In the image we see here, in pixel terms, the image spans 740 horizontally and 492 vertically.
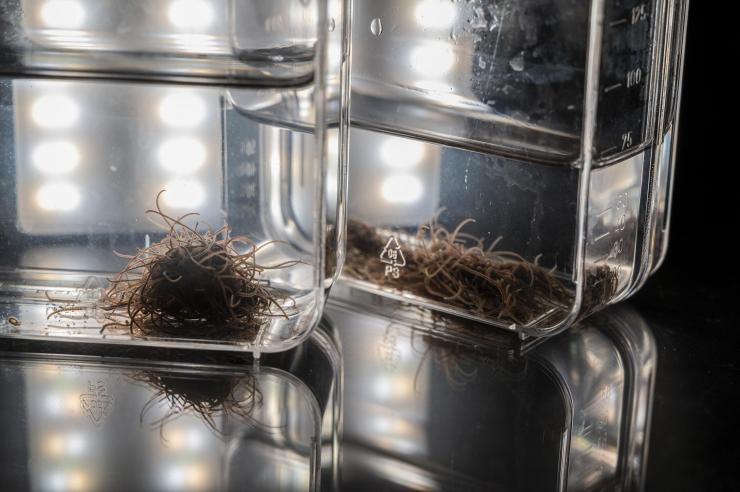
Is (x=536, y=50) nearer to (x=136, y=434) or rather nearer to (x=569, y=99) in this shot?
(x=569, y=99)

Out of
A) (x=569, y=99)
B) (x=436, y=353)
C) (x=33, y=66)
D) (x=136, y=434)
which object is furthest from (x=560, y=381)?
(x=33, y=66)

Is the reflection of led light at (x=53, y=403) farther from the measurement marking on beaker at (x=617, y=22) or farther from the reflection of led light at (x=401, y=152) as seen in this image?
the measurement marking on beaker at (x=617, y=22)

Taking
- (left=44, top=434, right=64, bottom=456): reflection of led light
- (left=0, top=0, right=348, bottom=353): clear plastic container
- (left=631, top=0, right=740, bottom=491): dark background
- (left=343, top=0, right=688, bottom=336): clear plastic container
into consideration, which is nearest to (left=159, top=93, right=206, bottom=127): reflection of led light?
(left=0, top=0, right=348, bottom=353): clear plastic container

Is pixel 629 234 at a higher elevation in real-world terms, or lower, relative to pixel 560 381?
higher

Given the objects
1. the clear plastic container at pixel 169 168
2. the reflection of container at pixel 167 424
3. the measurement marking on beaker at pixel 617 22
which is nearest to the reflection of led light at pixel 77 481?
the reflection of container at pixel 167 424

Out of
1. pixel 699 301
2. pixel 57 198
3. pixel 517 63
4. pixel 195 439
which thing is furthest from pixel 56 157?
pixel 699 301

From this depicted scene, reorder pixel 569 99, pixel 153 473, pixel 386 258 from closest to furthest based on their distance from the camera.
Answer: pixel 153 473
pixel 569 99
pixel 386 258
